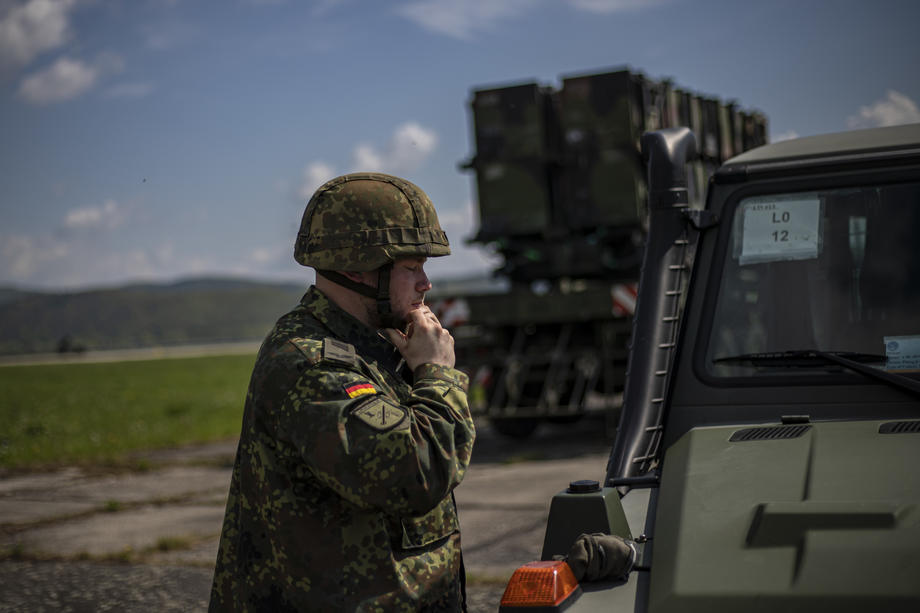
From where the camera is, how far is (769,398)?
2916 millimetres

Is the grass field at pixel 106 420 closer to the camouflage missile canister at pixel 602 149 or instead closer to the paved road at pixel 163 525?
the paved road at pixel 163 525

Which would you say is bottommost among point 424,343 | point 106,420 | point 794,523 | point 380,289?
point 106,420

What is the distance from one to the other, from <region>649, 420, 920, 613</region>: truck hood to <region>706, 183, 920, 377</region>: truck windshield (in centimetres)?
42

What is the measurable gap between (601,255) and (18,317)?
7959mm

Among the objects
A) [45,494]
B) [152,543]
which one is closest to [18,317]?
[45,494]

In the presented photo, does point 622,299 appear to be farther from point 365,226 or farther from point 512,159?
point 365,226

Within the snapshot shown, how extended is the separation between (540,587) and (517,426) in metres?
9.82

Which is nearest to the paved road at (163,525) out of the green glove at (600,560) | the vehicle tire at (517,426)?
the vehicle tire at (517,426)

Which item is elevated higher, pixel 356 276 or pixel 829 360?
pixel 356 276

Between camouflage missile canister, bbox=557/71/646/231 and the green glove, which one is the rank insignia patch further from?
camouflage missile canister, bbox=557/71/646/231

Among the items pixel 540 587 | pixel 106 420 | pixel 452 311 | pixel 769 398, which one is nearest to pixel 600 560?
pixel 540 587

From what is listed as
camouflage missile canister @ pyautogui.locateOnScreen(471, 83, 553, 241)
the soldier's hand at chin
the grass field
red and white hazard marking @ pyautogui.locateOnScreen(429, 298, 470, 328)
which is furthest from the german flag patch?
the grass field

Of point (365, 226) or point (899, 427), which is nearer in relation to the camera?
point (365, 226)

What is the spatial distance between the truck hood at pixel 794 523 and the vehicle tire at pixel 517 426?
30.3ft
